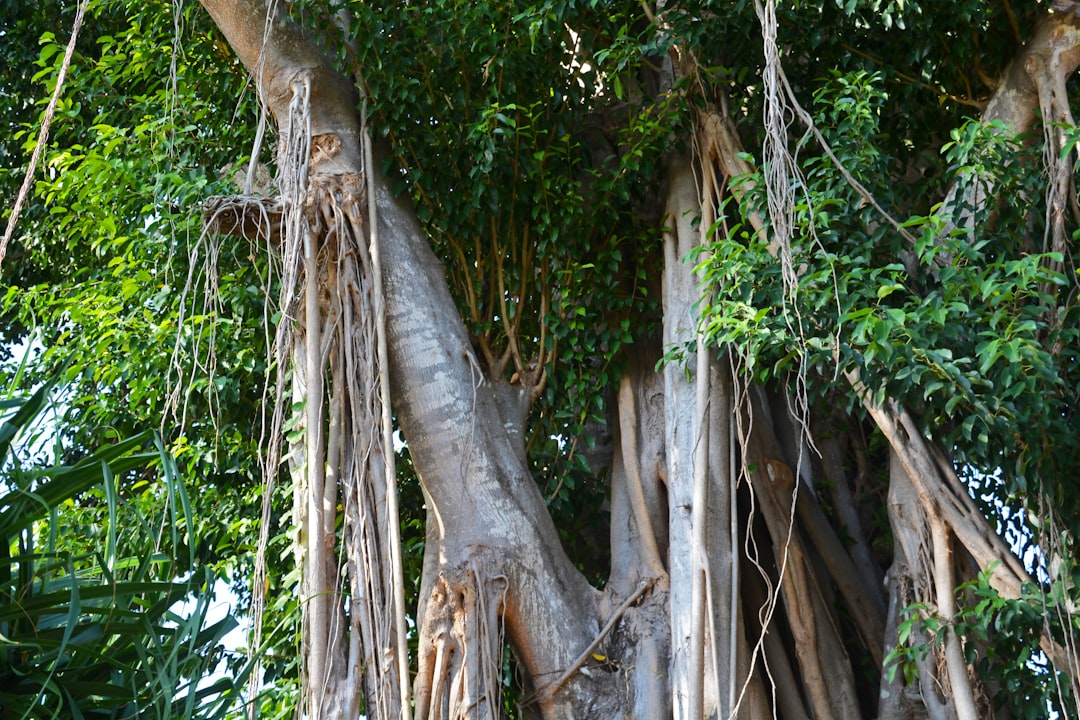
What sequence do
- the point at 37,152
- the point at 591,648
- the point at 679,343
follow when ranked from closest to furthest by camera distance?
the point at 37,152 → the point at 591,648 → the point at 679,343

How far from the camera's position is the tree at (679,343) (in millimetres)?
2795

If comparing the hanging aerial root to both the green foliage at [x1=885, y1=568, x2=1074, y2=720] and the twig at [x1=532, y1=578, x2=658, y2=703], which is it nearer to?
the twig at [x1=532, y1=578, x2=658, y2=703]

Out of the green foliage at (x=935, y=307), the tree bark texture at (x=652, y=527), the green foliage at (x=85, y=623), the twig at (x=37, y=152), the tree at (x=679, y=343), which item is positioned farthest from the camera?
the tree bark texture at (x=652, y=527)

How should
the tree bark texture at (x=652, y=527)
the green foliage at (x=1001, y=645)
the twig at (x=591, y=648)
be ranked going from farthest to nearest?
1. the twig at (x=591, y=648)
2. the tree bark texture at (x=652, y=527)
3. the green foliage at (x=1001, y=645)

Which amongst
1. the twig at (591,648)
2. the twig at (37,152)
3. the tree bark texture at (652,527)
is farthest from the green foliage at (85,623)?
the twig at (591,648)

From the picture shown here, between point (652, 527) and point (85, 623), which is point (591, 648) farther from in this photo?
point (85, 623)

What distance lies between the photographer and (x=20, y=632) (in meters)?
1.83

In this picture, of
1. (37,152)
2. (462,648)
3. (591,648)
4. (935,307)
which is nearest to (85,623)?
(37,152)

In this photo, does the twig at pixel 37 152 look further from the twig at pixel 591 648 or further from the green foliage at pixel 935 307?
the twig at pixel 591 648

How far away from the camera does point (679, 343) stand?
3375 mm

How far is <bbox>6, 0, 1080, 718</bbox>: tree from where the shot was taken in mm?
2795

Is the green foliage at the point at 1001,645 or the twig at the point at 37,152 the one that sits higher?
the twig at the point at 37,152

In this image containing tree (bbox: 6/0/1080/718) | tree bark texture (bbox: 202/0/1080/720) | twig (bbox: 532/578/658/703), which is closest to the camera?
tree (bbox: 6/0/1080/718)

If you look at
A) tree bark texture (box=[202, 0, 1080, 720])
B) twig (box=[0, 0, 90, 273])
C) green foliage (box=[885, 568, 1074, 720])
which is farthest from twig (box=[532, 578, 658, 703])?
twig (box=[0, 0, 90, 273])
